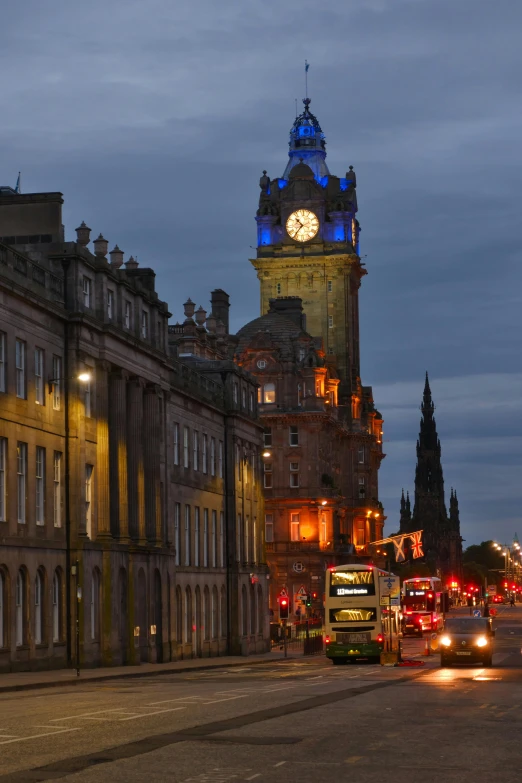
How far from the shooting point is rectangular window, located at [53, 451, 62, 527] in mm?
58094

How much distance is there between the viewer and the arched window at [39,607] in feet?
181

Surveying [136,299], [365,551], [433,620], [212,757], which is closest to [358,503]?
[365,551]

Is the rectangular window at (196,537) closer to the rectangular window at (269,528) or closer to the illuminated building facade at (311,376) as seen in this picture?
the illuminated building facade at (311,376)

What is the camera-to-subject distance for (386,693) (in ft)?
119

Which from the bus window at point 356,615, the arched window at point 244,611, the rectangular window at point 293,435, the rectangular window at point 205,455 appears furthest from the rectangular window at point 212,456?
the rectangular window at point 293,435

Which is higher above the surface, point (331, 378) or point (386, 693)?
point (331, 378)

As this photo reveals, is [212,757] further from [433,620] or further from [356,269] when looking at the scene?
[356,269]

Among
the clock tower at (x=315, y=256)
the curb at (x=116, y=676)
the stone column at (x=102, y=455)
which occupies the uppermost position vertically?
the clock tower at (x=315, y=256)

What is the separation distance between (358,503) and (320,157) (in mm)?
47504

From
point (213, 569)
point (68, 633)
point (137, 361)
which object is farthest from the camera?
point (213, 569)

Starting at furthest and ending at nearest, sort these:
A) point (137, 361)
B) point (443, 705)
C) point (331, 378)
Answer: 1. point (331, 378)
2. point (137, 361)
3. point (443, 705)

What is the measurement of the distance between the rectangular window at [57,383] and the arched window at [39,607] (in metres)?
6.78

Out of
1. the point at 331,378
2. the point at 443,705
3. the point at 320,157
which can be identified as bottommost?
the point at 443,705

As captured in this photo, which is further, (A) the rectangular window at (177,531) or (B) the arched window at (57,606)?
(A) the rectangular window at (177,531)
